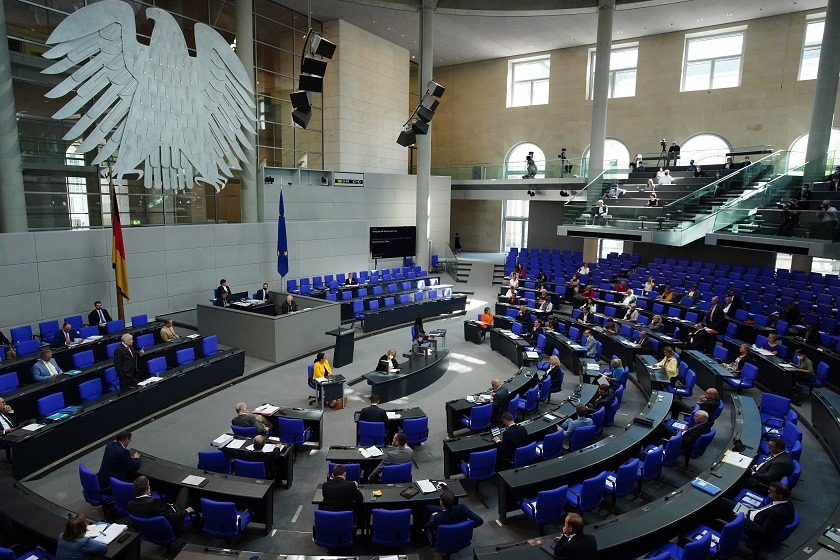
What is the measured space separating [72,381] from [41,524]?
4.72m

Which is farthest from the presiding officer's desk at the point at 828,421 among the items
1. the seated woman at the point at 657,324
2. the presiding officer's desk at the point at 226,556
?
the presiding officer's desk at the point at 226,556

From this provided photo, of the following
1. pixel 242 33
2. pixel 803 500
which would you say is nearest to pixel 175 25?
pixel 242 33

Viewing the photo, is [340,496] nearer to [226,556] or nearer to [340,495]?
[340,495]

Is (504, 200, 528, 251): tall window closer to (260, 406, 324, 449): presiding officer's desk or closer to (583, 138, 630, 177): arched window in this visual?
(583, 138, 630, 177): arched window

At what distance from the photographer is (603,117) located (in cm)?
2345

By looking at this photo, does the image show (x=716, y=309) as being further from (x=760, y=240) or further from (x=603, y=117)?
(x=603, y=117)

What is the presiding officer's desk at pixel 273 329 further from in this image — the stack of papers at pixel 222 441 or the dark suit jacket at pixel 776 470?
the dark suit jacket at pixel 776 470

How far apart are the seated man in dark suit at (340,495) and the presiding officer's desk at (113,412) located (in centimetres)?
465

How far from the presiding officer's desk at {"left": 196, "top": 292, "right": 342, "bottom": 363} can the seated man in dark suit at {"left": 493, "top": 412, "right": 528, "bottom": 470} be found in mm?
7106

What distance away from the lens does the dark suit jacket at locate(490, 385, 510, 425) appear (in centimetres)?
930

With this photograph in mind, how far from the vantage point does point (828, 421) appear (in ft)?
27.8

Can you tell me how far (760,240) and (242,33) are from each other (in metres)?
18.3

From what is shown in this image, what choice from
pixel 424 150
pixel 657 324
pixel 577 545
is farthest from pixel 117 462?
pixel 424 150

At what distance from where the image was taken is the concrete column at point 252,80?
58.8 ft
